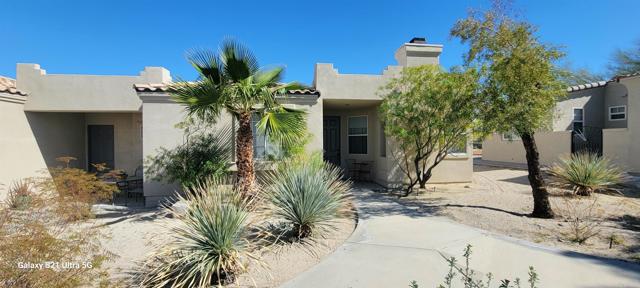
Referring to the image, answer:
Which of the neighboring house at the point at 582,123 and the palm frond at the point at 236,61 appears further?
the neighboring house at the point at 582,123

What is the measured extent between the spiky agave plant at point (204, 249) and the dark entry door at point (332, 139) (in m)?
9.69

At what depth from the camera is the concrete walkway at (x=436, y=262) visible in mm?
4223

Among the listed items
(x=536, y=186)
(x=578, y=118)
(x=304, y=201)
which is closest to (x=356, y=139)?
(x=536, y=186)

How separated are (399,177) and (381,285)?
8078mm

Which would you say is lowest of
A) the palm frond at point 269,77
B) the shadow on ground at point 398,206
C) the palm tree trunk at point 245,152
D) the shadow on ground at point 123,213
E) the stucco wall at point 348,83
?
the shadow on ground at point 123,213

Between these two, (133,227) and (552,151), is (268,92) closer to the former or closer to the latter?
(133,227)

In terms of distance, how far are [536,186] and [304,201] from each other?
5787mm

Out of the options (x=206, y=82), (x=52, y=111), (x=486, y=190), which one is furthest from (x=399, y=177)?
(x=52, y=111)

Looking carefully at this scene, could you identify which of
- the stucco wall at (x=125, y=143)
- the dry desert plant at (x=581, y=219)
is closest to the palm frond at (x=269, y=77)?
the dry desert plant at (x=581, y=219)

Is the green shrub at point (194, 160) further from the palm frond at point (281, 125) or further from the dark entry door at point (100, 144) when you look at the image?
the dark entry door at point (100, 144)

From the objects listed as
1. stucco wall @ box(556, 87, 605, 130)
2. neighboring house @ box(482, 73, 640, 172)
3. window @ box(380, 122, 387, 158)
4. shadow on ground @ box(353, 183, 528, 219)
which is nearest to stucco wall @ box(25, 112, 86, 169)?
shadow on ground @ box(353, 183, 528, 219)

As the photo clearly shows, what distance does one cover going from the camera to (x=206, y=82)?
7.27 meters

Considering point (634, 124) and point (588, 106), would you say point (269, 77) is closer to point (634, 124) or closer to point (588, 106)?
point (634, 124)
